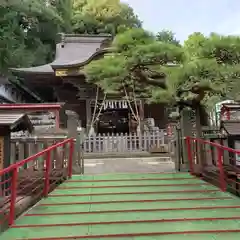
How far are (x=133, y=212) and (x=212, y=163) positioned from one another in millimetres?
3270

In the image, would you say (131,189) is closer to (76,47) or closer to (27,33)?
(76,47)

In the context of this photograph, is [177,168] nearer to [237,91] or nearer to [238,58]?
[237,91]

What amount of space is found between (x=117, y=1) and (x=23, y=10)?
19304 millimetres

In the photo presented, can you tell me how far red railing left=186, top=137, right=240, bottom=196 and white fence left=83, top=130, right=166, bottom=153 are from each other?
21.0 ft

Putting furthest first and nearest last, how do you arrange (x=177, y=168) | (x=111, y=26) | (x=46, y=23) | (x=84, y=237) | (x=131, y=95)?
(x=111, y=26) → (x=46, y=23) → (x=131, y=95) → (x=177, y=168) → (x=84, y=237)

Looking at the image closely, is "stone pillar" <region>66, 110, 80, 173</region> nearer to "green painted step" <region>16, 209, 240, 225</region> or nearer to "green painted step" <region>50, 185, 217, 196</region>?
"green painted step" <region>50, 185, 217, 196</region>

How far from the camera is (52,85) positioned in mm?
19594

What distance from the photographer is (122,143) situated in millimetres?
14750

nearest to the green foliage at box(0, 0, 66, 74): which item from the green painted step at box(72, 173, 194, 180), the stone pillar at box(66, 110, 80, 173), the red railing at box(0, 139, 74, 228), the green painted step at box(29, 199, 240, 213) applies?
the stone pillar at box(66, 110, 80, 173)

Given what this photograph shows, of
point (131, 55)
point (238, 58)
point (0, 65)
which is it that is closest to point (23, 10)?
point (0, 65)

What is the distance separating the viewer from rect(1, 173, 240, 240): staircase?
423 centimetres

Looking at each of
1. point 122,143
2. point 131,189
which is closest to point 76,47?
point 122,143

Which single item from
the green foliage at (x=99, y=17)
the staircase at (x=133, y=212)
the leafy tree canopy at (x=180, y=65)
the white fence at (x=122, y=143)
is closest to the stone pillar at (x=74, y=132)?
the staircase at (x=133, y=212)

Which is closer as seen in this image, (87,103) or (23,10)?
(87,103)
